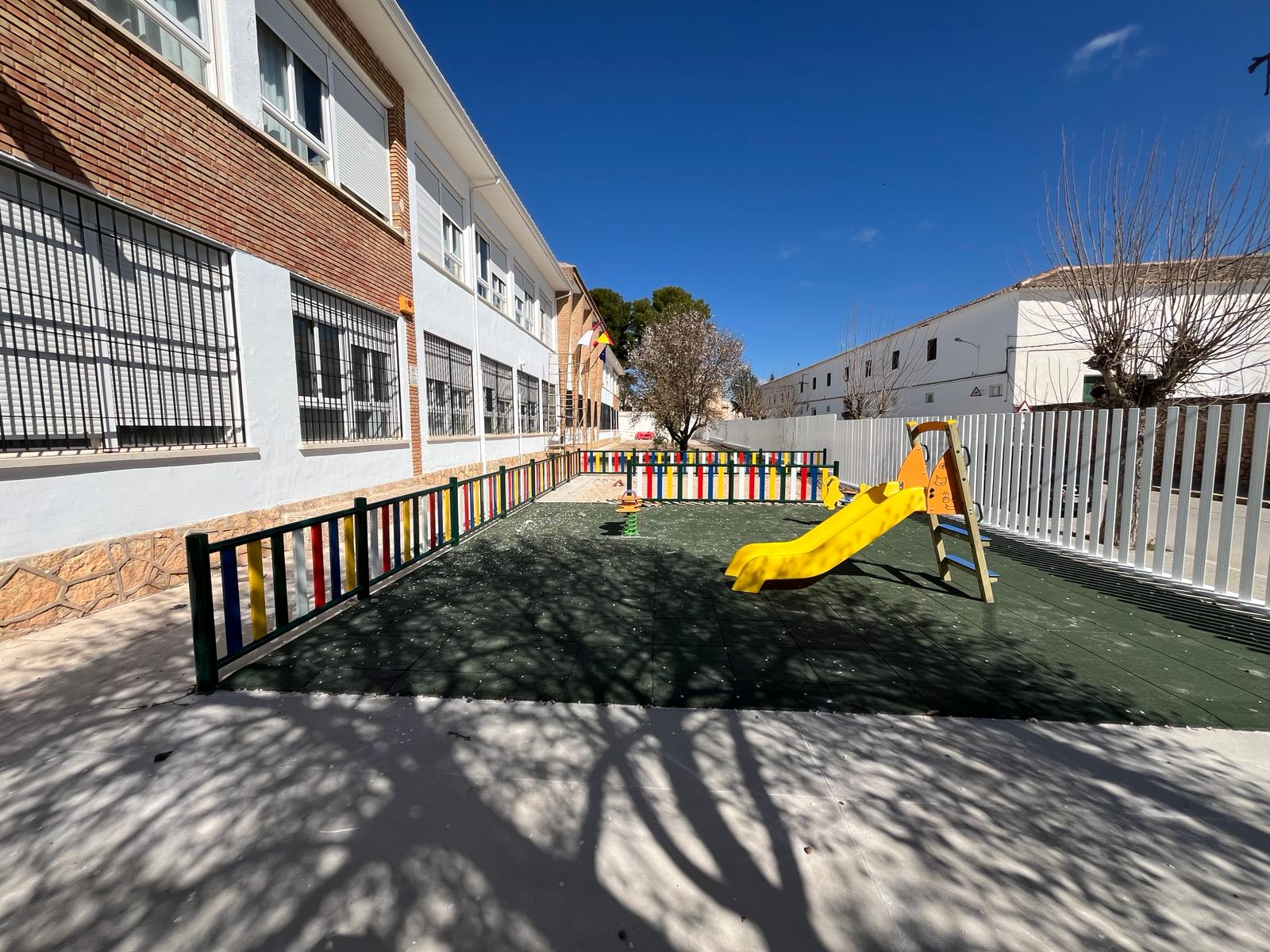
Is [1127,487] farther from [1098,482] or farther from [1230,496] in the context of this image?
[1230,496]

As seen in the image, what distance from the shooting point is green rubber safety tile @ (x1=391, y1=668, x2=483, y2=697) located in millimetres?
3240

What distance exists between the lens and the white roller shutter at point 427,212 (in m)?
10.9

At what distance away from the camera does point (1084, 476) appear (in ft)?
20.5

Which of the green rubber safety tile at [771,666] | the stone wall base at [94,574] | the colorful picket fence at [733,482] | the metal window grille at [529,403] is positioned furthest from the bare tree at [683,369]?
the green rubber safety tile at [771,666]

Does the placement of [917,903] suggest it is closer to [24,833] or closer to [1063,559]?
[24,833]

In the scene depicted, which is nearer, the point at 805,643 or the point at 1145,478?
the point at 805,643

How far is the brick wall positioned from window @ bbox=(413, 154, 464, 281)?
2.31m

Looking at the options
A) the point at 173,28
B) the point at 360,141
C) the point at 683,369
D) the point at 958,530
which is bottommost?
the point at 958,530

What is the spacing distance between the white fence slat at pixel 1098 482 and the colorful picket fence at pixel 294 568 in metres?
7.91

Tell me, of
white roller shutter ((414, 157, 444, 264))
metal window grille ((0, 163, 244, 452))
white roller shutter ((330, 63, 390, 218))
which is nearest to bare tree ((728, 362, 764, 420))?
white roller shutter ((414, 157, 444, 264))

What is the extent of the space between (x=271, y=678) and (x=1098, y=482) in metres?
8.40

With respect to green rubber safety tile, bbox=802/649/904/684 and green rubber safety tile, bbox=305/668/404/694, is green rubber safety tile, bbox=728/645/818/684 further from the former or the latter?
green rubber safety tile, bbox=305/668/404/694

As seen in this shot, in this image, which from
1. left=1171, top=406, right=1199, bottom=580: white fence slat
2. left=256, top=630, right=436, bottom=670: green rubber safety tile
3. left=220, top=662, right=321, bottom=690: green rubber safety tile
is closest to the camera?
left=220, top=662, right=321, bottom=690: green rubber safety tile

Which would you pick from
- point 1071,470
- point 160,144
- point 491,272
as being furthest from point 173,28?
point 1071,470
